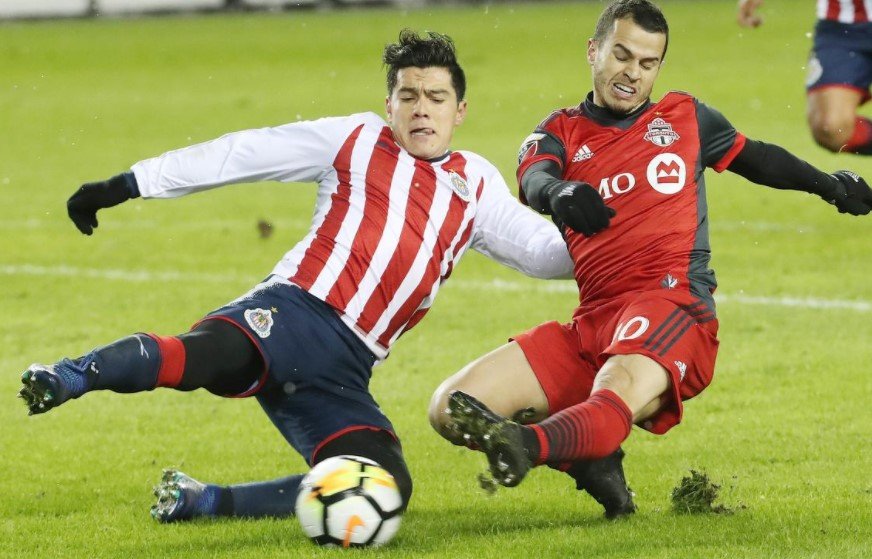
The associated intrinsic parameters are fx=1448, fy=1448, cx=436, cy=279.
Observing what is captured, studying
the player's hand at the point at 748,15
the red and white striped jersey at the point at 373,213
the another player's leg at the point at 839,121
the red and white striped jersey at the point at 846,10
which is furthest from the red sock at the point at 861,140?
the red and white striped jersey at the point at 373,213

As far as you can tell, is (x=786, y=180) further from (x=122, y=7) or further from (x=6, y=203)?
(x=122, y=7)

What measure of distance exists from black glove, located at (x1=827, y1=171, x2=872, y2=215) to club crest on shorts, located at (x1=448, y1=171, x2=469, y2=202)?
136 centimetres

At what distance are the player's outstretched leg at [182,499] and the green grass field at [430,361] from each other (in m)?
0.09

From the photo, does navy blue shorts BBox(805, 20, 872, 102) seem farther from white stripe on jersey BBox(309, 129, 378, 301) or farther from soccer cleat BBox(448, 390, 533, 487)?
soccer cleat BBox(448, 390, 533, 487)

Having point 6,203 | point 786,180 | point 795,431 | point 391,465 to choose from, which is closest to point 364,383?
point 391,465

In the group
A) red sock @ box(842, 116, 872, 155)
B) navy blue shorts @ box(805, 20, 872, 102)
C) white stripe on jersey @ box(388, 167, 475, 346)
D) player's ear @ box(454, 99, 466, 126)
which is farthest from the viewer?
navy blue shorts @ box(805, 20, 872, 102)

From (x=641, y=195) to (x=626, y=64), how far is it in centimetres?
49

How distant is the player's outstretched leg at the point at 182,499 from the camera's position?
5.16 metres

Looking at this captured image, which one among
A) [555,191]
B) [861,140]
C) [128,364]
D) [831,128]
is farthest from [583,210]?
[831,128]

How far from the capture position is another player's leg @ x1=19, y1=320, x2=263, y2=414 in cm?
436

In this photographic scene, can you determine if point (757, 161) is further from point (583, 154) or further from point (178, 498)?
point (178, 498)

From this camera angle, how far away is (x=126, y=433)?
6.86 meters

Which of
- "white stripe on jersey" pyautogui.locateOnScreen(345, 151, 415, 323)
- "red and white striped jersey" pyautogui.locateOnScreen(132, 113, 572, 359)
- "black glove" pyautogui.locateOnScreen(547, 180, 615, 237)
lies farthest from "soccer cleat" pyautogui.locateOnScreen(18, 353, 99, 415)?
"black glove" pyautogui.locateOnScreen(547, 180, 615, 237)

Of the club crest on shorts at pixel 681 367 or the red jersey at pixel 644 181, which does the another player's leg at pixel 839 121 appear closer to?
the red jersey at pixel 644 181
